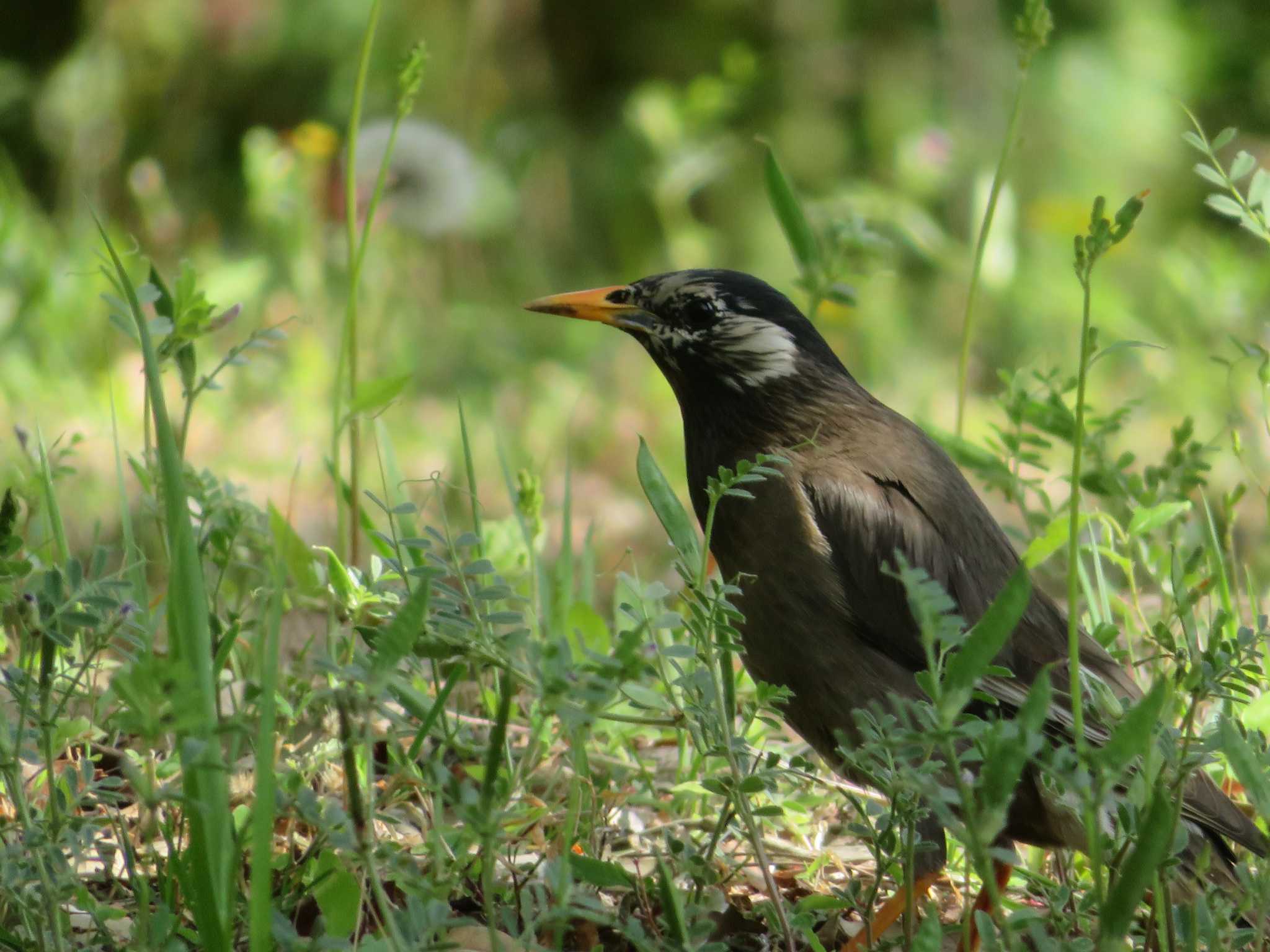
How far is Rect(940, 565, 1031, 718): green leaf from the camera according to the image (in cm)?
167

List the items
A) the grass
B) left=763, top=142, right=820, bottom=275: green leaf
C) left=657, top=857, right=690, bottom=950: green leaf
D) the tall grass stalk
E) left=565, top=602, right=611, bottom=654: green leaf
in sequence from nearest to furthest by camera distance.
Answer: the grass, left=657, top=857, right=690, bottom=950: green leaf, the tall grass stalk, left=565, top=602, right=611, bottom=654: green leaf, left=763, top=142, right=820, bottom=275: green leaf

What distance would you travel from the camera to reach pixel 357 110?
2.90 m

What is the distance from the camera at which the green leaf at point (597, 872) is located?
77.2 inches

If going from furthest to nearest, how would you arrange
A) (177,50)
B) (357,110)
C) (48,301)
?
1. (177,50)
2. (48,301)
3. (357,110)

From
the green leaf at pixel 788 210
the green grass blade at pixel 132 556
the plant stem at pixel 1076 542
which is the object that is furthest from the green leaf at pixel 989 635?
the green leaf at pixel 788 210

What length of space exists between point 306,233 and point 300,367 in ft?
1.89

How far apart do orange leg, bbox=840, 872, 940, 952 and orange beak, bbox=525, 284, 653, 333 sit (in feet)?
4.88

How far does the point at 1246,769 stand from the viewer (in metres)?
1.68

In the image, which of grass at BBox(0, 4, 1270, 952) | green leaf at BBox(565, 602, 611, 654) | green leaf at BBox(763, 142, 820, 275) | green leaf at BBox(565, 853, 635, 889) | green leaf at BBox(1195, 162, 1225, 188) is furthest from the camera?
green leaf at BBox(763, 142, 820, 275)

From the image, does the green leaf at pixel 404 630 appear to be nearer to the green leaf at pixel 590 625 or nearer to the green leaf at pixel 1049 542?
the green leaf at pixel 1049 542

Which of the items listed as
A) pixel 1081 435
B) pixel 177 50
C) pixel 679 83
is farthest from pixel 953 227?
pixel 1081 435

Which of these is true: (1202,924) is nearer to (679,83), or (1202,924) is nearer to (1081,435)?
(1081,435)

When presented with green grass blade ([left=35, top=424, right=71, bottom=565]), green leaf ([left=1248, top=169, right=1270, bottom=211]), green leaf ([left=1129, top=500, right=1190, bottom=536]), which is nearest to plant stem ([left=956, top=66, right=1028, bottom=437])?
green leaf ([left=1248, top=169, right=1270, bottom=211])

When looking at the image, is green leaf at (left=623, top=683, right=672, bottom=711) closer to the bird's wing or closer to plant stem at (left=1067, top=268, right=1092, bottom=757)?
plant stem at (left=1067, top=268, right=1092, bottom=757)
